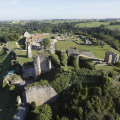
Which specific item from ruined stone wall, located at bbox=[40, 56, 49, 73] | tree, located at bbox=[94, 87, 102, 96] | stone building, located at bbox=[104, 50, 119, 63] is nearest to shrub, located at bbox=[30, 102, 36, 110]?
ruined stone wall, located at bbox=[40, 56, 49, 73]

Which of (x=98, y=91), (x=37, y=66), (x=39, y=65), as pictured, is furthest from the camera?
(x=39, y=65)

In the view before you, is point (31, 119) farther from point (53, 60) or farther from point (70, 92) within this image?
point (53, 60)

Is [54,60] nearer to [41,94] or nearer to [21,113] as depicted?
[41,94]

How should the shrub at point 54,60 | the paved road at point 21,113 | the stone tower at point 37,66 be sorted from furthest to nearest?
the shrub at point 54,60
the stone tower at point 37,66
the paved road at point 21,113

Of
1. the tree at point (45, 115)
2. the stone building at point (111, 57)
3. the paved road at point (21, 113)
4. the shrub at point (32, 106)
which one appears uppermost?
the stone building at point (111, 57)

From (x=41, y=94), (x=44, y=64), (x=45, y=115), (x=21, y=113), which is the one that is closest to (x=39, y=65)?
(x=44, y=64)

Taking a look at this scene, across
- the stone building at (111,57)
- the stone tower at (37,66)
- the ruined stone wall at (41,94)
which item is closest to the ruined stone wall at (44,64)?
the stone tower at (37,66)

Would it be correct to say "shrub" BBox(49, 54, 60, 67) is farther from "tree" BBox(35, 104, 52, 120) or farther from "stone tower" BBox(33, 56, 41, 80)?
"tree" BBox(35, 104, 52, 120)

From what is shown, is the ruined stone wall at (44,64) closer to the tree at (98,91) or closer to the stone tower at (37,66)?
the stone tower at (37,66)

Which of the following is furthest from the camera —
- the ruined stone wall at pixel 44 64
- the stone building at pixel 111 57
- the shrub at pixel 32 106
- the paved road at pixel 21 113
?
the stone building at pixel 111 57

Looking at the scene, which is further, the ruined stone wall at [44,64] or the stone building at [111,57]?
the stone building at [111,57]
